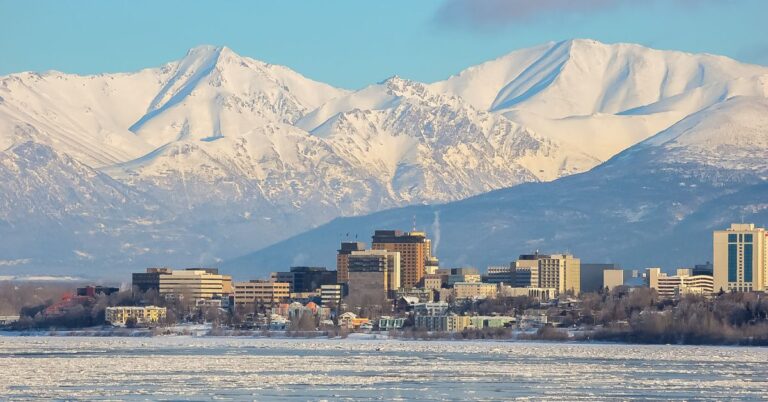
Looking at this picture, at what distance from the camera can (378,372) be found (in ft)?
396

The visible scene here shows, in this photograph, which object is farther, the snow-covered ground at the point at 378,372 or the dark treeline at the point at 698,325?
the dark treeline at the point at 698,325

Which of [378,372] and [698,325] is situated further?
[698,325]

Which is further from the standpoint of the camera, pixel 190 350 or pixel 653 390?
pixel 190 350

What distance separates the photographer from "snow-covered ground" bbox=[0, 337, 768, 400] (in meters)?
105

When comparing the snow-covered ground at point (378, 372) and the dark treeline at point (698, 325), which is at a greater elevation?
the dark treeline at point (698, 325)

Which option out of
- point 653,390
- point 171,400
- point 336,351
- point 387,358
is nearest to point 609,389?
point 653,390

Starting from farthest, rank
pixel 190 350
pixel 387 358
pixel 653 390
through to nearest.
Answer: pixel 190 350 → pixel 387 358 → pixel 653 390

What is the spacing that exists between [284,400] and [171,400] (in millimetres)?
4563

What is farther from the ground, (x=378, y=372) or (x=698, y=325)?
(x=698, y=325)

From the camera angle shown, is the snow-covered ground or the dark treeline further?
the dark treeline

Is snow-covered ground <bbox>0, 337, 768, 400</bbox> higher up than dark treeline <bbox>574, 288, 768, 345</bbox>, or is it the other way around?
dark treeline <bbox>574, 288, 768, 345</bbox>

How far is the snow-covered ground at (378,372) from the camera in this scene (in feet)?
346

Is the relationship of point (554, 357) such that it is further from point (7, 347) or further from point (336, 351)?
point (7, 347)

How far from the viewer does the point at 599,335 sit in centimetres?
17712
